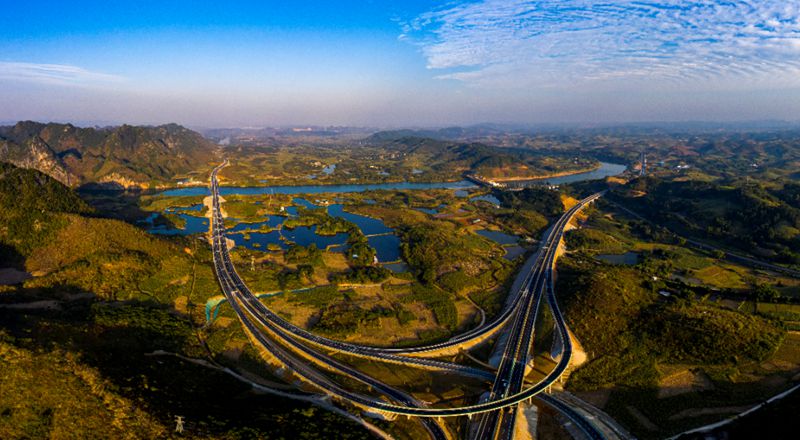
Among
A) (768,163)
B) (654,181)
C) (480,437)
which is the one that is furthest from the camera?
(768,163)

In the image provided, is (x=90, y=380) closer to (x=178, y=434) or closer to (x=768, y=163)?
(x=178, y=434)

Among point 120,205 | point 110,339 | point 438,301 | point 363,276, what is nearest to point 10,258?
point 110,339

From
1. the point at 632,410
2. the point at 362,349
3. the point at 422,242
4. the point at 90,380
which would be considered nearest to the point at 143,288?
the point at 90,380

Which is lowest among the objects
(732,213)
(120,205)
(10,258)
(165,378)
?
(165,378)

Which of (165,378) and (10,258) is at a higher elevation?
(10,258)

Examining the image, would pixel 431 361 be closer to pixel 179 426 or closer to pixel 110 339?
pixel 179 426
